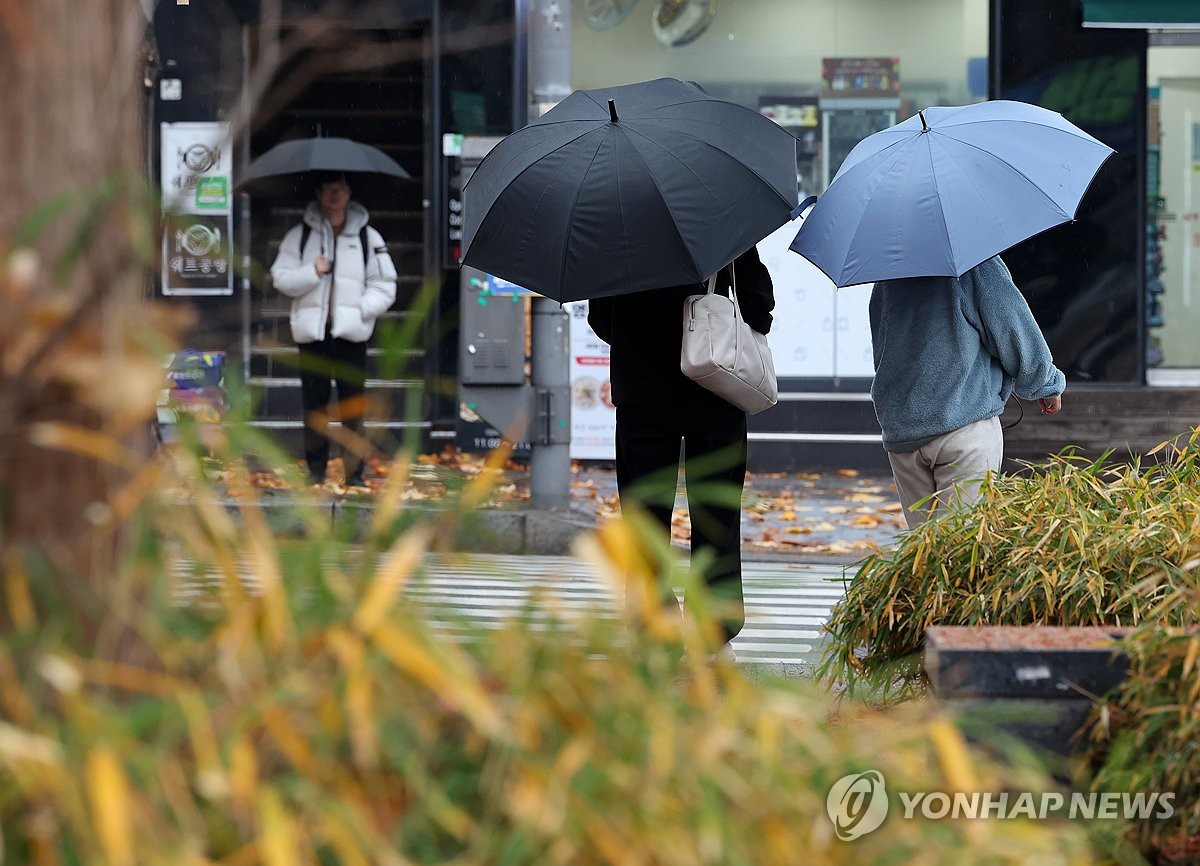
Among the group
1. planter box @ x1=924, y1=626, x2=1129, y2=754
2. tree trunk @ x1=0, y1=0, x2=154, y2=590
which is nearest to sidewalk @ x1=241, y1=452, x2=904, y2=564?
planter box @ x1=924, y1=626, x2=1129, y2=754

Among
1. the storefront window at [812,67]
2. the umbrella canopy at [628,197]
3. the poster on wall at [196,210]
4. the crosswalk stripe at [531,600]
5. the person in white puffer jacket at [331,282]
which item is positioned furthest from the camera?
the storefront window at [812,67]

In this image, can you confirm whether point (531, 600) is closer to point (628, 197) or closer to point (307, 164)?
point (628, 197)

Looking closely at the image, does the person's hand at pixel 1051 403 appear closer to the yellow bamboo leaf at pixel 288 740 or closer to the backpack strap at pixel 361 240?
the yellow bamboo leaf at pixel 288 740

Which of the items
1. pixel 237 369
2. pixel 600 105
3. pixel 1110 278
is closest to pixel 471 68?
pixel 1110 278

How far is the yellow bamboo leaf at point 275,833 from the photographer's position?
182cm

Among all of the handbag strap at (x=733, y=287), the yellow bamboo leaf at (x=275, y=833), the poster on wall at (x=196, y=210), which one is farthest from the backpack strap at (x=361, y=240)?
the yellow bamboo leaf at (x=275, y=833)

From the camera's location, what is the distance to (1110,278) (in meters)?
12.9

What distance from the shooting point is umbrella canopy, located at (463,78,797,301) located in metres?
5.10

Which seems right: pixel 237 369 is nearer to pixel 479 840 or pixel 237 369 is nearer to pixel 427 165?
pixel 479 840

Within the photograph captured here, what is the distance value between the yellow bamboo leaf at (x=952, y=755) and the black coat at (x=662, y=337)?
10.5 feet

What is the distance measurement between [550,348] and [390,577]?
790 cm

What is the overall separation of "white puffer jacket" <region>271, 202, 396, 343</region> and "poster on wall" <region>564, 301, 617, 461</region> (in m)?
2.33

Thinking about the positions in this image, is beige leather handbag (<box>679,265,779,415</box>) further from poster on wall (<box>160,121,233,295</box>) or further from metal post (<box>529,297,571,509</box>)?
poster on wall (<box>160,121,233,295</box>)

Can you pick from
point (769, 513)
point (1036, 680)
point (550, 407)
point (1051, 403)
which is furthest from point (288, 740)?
point (769, 513)
